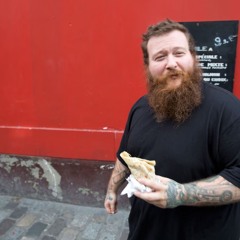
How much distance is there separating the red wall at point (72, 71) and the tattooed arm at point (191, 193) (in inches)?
75.7

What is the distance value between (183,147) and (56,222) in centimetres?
248

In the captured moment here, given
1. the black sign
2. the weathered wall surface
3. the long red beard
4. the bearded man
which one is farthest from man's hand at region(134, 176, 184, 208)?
the weathered wall surface

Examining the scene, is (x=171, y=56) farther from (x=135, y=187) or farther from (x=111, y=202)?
(x=111, y=202)

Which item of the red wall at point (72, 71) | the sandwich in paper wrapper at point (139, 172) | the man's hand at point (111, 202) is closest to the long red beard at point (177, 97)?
the sandwich in paper wrapper at point (139, 172)

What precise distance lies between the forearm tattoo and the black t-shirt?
4 cm

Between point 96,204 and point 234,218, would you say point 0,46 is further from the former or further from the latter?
point 234,218

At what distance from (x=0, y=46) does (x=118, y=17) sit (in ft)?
4.79

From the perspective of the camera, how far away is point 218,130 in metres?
1.55

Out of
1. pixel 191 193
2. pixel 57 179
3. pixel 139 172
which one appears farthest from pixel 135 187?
pixel 57 179

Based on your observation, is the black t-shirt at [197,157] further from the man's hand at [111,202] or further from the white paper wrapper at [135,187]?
the man's hand at [111,202]

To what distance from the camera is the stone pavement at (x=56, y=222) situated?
3.40 meters

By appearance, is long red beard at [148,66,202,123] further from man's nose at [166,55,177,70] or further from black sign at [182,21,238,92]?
black sign at [182,21,238,92]

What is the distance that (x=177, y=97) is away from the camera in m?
1.76

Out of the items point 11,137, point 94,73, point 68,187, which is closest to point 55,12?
point 94,73
